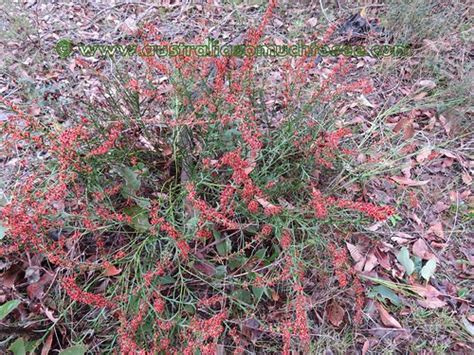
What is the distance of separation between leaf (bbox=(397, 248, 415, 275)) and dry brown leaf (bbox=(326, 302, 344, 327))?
38 centimetres

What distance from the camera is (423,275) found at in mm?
1736

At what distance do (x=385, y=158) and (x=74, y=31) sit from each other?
7.80ft

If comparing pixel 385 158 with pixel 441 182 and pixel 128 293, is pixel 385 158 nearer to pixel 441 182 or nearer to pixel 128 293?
pixel 441 182

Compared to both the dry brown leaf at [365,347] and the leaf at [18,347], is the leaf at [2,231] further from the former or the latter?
the dry brown leaf at [365,347]

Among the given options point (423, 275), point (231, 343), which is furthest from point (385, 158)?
point (231, 343)

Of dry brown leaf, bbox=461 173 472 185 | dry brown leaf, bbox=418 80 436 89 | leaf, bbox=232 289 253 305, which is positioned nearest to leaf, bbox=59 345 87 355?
leaf, bbox=232 289 253 305

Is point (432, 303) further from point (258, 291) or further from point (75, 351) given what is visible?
point (75, 351)

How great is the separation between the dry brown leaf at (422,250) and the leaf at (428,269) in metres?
0.05

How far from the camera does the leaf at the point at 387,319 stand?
64.3 inches

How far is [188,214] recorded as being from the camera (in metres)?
1.62

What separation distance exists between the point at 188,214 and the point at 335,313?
758 millimetres

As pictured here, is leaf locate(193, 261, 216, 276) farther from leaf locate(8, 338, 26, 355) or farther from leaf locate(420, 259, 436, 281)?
leaf locate(420, 259, 436, 281)

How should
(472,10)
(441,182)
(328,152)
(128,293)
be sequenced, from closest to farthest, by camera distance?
1. (128,293)
2. (328,152)
3. (441,182)
4. (472,10)

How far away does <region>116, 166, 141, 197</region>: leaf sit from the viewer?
1.57 m
